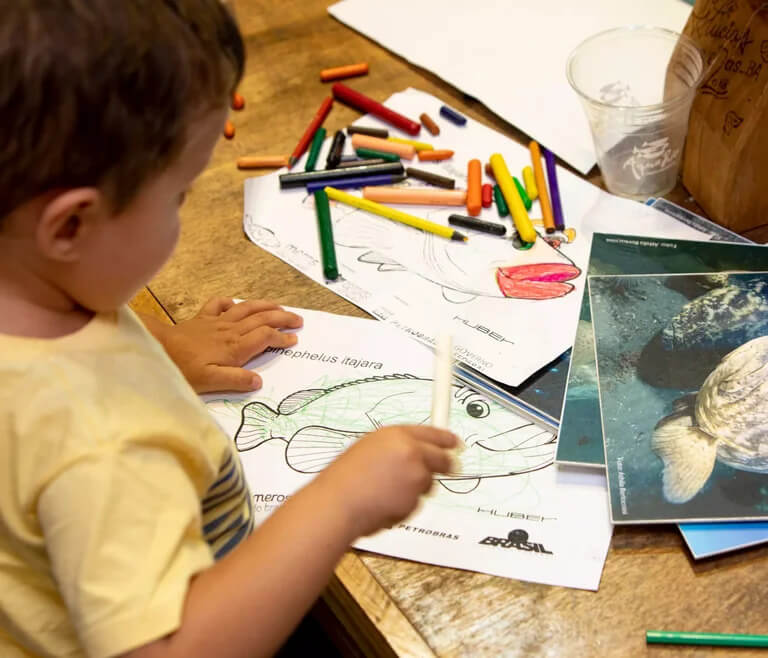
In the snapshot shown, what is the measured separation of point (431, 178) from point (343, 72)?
213mm

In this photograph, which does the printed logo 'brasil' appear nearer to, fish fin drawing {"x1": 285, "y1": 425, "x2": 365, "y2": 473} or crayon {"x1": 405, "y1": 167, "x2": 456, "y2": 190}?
fish fin drawing {"x1": 285, "y1": 425, "x2": 365, "y2": 473}

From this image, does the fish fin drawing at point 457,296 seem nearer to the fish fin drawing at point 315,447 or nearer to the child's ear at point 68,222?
the fish fin drawing at point 315,447

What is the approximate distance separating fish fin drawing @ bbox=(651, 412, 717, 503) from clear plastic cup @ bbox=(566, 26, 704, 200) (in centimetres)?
28

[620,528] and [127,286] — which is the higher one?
[127,286]

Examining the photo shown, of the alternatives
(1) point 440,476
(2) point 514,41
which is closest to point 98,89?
(1) point 440,476

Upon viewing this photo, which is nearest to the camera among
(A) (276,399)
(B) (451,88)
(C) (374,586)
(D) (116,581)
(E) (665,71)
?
(D) (116,581)

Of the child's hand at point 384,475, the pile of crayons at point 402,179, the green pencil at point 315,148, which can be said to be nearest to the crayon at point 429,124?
the pile of crayons at point 402,179

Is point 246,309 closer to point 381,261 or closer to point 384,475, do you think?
point 381,261

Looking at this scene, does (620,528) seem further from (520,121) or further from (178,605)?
(520,121)

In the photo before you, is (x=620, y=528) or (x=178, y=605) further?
(x=620, y=528)

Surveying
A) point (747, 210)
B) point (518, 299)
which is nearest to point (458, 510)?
point (518, 299)

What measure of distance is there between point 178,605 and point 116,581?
29 millimetres

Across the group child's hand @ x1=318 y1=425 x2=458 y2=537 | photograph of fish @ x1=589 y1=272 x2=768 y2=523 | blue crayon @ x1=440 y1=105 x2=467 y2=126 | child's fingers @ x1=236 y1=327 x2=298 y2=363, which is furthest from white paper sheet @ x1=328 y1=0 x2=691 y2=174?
child's hand @ x1=318 y1=425 x2=458 y2=537

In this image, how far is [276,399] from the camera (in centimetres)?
60
